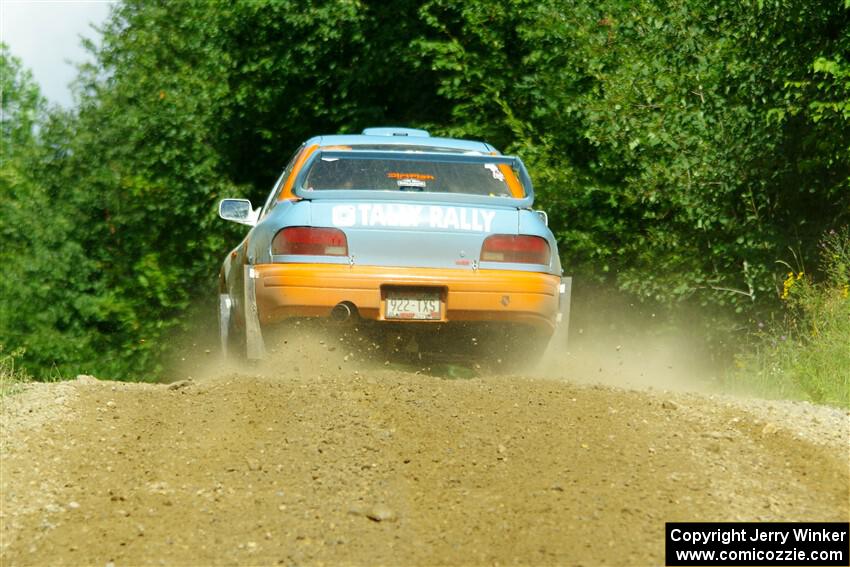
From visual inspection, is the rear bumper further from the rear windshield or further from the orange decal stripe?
the rear windshield

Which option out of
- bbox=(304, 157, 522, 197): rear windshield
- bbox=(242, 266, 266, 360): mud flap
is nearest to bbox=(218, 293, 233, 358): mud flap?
bbox=(242, 266, 266, 360): mud flap

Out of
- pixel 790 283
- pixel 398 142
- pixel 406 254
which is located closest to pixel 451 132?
pixel 790 283

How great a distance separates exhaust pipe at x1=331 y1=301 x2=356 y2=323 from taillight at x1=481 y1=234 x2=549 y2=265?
3.19ft

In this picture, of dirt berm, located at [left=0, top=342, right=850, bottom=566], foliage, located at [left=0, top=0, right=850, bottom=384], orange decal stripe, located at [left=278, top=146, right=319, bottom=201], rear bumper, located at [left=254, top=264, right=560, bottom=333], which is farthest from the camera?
foliage, located at [left=0, top=0, right=850, bottom=384]

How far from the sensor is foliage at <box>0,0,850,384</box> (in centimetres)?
1433

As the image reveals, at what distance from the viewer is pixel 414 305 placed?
9.09 metres

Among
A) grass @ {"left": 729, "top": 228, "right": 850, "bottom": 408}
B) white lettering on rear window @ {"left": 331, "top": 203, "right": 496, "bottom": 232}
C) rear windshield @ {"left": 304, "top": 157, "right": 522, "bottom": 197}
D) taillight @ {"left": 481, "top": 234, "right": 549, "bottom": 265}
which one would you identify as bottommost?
grass @ {"left": 729, "top": 228, "right": 850, "bottom": 408}

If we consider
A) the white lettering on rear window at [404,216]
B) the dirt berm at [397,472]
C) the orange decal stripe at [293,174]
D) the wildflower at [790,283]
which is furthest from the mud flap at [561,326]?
the wildflower at [790,283]

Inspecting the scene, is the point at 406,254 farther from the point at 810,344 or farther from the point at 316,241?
the point at 810,344

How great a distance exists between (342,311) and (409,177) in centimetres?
120

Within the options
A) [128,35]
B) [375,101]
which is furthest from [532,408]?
[128,35]

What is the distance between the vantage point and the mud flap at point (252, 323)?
9.35m

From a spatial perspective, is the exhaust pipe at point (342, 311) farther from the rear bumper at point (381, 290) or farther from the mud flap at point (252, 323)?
the mud flap at point (252, 323)

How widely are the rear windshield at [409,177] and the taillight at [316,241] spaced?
0.42 m
